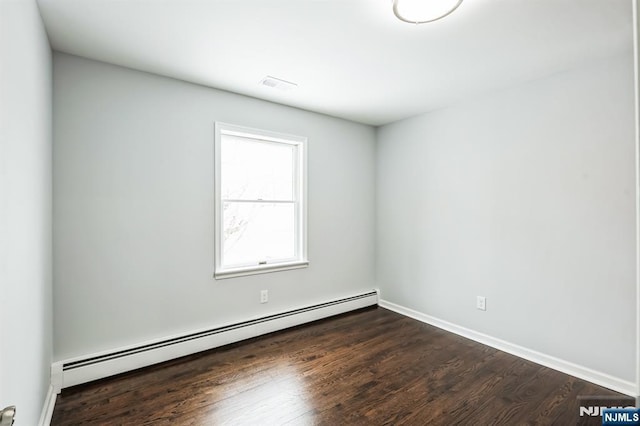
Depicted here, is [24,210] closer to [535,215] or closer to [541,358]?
[535,215]

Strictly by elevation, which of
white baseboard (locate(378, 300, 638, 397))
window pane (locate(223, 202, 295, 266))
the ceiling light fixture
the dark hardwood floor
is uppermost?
the ceiling light fixture

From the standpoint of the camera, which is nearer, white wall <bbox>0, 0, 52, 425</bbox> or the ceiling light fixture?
white wall <bbox>0, 0, 52, 425</bbox>

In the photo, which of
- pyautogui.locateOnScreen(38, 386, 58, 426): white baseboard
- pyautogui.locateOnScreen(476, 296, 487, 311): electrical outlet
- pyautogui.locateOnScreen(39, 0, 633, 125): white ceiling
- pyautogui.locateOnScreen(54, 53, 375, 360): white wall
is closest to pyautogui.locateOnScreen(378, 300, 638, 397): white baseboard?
pyautogui.locateOnScreen(476, 296, 487, 311): electrical outlet

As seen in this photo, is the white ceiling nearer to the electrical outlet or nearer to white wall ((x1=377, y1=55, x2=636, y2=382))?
white wall ((x1=377, y1=55, x2=636, y2=382))

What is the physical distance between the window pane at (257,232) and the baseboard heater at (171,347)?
0.65 metres

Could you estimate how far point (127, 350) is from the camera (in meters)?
2.47

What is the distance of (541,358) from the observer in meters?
2.65

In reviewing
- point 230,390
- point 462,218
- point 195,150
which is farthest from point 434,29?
point 230,390

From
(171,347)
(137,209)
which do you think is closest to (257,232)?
(137,209)

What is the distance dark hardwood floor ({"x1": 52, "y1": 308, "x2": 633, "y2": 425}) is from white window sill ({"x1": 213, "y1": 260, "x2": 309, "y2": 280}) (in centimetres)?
68

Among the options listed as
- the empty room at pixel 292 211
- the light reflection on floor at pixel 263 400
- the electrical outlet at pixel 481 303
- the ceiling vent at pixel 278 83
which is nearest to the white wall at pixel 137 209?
the empty room at pixel 292 211

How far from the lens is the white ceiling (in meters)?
1.78

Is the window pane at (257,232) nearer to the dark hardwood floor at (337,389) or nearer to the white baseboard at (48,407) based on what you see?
the dark hardwood floor at (337,389)

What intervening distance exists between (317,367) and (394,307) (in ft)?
5.84
